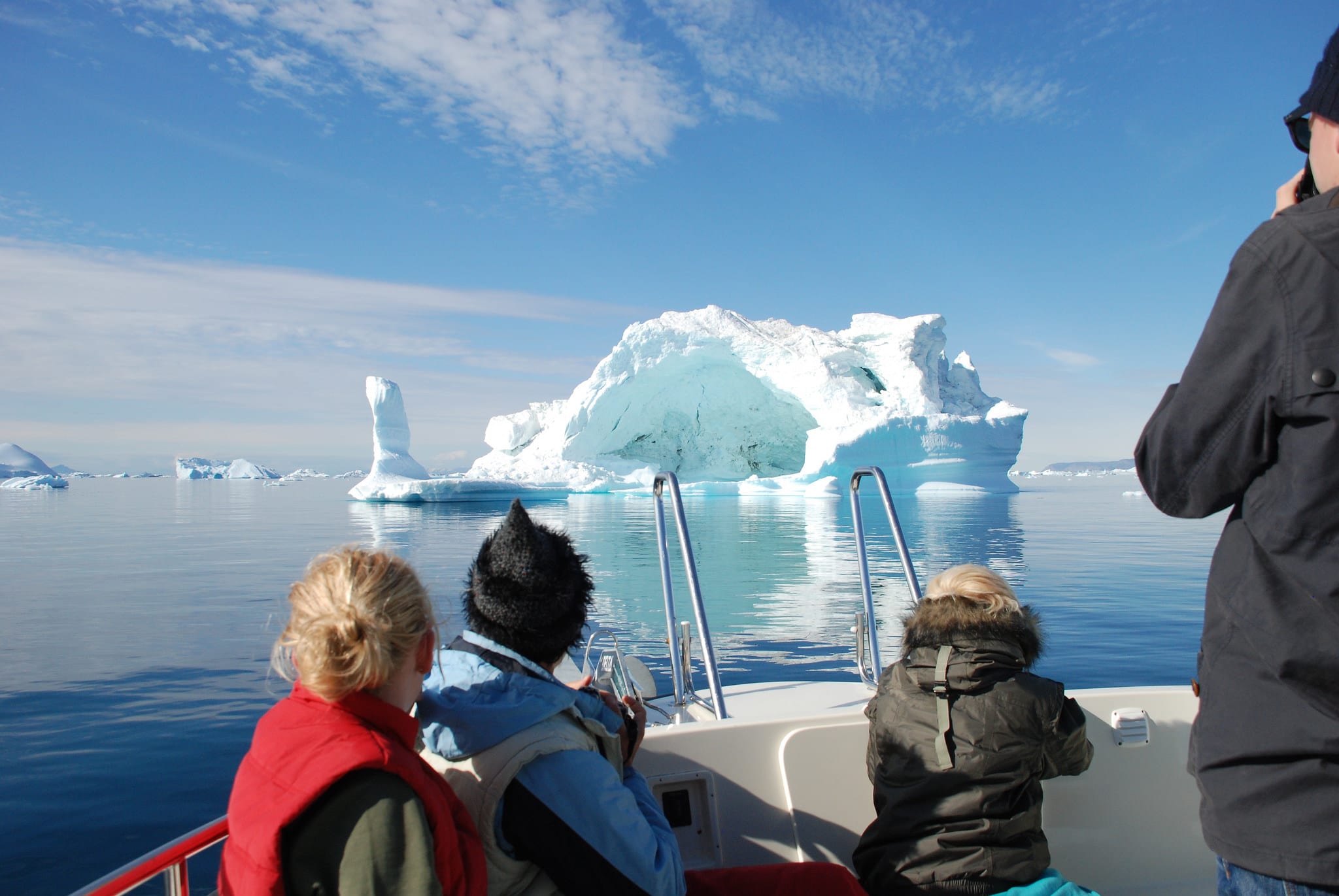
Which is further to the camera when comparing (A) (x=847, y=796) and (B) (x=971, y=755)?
(A) (x=847, y=796)

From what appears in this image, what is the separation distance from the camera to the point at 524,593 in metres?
1.10

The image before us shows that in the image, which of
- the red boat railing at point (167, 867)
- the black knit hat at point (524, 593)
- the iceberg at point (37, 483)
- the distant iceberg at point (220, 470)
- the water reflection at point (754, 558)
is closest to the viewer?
the red boat railing at point (167, 867)

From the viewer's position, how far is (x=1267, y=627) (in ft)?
2.20

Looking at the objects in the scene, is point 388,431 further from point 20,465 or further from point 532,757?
point 20,465

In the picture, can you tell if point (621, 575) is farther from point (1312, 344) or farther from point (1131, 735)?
point (1312, 344)

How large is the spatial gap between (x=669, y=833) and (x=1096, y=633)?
6.02 metres

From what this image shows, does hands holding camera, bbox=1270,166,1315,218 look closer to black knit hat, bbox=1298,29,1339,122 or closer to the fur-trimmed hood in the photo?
black knit hat, bbox=1298,29,1339,122

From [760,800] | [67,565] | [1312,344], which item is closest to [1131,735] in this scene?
[760,800]

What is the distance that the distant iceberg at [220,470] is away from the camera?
65.6m

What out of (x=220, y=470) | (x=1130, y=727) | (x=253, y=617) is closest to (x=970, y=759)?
(x=1130, y=727)

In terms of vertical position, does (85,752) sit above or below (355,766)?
below

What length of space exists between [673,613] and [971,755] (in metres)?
1.31

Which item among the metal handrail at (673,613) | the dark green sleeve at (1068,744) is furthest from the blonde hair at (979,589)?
the metal handrail at (673,613)

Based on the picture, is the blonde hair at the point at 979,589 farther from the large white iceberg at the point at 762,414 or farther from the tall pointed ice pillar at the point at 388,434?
the tall pointed ice pillar at the point at 388,434
